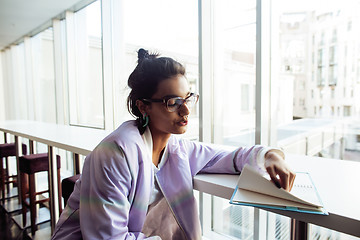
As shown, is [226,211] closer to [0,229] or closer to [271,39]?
[271,39]

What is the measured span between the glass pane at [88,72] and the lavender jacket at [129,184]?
258cm

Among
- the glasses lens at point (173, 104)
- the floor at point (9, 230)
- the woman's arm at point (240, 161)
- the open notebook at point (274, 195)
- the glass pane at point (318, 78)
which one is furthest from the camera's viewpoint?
the floor at point (9, 230)

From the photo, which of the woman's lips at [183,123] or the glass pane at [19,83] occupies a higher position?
the glass pane at [19,83]

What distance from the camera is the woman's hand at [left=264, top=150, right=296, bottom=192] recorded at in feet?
2.60

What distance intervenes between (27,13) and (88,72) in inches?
57.1

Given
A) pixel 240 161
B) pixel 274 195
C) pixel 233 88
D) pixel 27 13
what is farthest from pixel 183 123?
pixel 27 13

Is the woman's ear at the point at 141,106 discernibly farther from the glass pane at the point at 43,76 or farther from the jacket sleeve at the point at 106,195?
the glass pane at the point at 43,76

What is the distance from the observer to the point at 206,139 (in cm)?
221

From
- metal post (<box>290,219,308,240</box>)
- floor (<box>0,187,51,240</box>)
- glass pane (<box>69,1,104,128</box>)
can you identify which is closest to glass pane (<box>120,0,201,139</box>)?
glass pane (<box>69,1,104,128</box>)

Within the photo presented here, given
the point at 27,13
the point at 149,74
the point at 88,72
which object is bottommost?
the point at 149,74

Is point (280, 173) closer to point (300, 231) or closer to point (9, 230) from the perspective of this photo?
point (300, 231)

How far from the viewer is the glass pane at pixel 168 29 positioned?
7.46 ft

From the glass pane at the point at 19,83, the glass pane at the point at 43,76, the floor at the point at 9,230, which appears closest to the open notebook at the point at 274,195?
the floor at the point at 9,230

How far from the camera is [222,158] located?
3.55 feet
